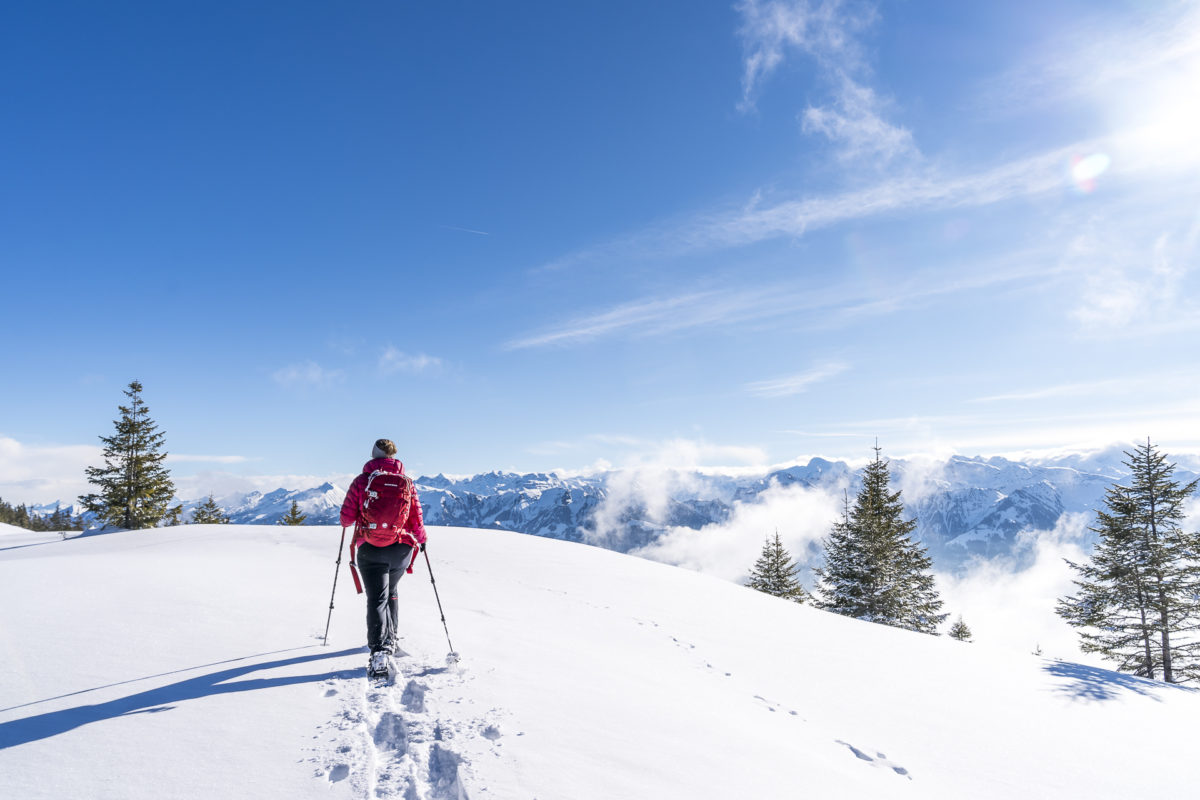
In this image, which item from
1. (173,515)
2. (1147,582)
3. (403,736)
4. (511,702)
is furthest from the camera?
(173,515)

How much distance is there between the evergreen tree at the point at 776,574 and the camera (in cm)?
3553

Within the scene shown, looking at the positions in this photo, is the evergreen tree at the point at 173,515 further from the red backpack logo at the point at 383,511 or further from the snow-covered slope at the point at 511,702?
the red backpack logo at the point at 383,511

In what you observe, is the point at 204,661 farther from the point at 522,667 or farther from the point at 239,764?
the point at 522,667

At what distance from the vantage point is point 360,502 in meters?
5.96

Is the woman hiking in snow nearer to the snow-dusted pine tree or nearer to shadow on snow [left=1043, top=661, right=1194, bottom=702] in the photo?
shadow on snow [left=1043, top=661, right=1194, bottom=702]

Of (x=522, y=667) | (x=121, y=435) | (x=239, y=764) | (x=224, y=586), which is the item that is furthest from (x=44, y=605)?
(x=121, y=435)

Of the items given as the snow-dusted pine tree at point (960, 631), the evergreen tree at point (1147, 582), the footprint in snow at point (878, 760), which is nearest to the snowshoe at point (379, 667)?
the footprint in snow at point (878, 760)

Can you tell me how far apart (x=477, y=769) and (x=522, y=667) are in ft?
8.38

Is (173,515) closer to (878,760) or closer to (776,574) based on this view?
(776,574)

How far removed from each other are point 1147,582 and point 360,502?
36962mm

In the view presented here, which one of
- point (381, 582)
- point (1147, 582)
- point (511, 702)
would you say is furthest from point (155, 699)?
point (1147, 582)

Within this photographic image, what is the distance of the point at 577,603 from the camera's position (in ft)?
36.4

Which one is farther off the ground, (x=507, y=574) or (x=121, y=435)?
(x=121, y=435)

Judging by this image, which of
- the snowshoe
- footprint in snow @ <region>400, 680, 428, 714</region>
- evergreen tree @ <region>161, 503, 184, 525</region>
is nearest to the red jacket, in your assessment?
the snowshoe
